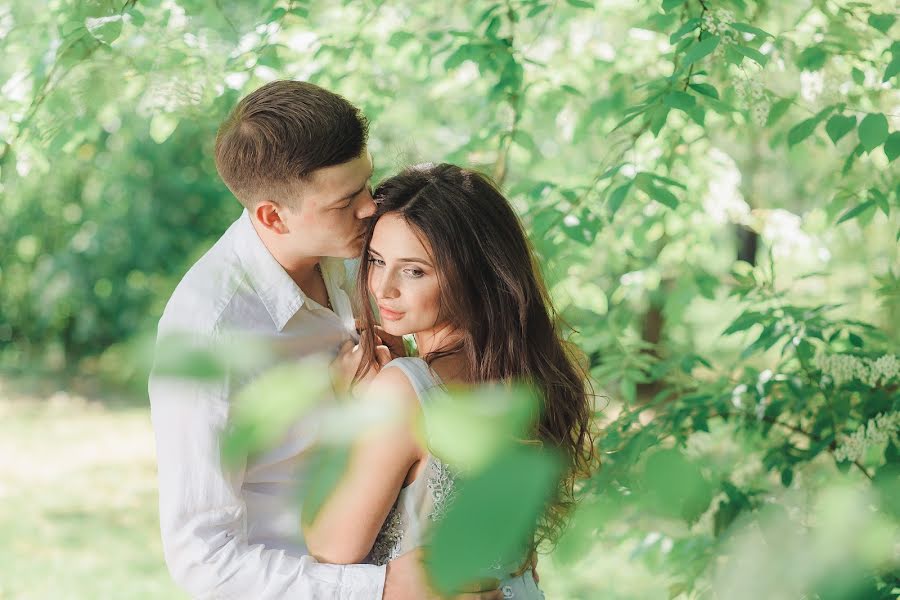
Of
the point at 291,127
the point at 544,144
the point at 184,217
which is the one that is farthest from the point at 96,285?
the point at 291,127

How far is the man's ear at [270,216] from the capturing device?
195 cm

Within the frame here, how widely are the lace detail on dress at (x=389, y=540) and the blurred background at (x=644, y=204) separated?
36 centimetres

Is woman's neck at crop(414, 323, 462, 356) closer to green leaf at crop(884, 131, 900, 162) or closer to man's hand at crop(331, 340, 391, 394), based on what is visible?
man's hand at crop(331, 340, 391, 394)

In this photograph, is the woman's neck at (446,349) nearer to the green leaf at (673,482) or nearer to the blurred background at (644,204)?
the blurred background at (644,204)

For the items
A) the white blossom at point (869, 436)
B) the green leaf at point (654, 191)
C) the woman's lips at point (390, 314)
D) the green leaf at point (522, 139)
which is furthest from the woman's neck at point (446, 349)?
the green leaf at point (522, 139)

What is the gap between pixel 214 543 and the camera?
174 centimetres

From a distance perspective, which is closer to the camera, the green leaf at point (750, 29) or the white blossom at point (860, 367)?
the green leaf at point (750, 29)

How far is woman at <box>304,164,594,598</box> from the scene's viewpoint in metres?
1.67

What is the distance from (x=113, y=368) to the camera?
0.60m

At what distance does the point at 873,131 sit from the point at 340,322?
4.25 ft

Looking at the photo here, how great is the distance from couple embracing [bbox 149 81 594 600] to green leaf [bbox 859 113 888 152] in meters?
0.82

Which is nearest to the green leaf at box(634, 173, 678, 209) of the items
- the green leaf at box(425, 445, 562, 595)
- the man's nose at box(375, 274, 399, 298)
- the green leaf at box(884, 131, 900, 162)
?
the green leaf at box(884, 131, 900, 162)

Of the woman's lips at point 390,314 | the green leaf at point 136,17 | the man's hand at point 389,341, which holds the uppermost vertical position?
the green leaf at point 136,17

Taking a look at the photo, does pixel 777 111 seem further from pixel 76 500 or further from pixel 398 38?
pixel 76 500
